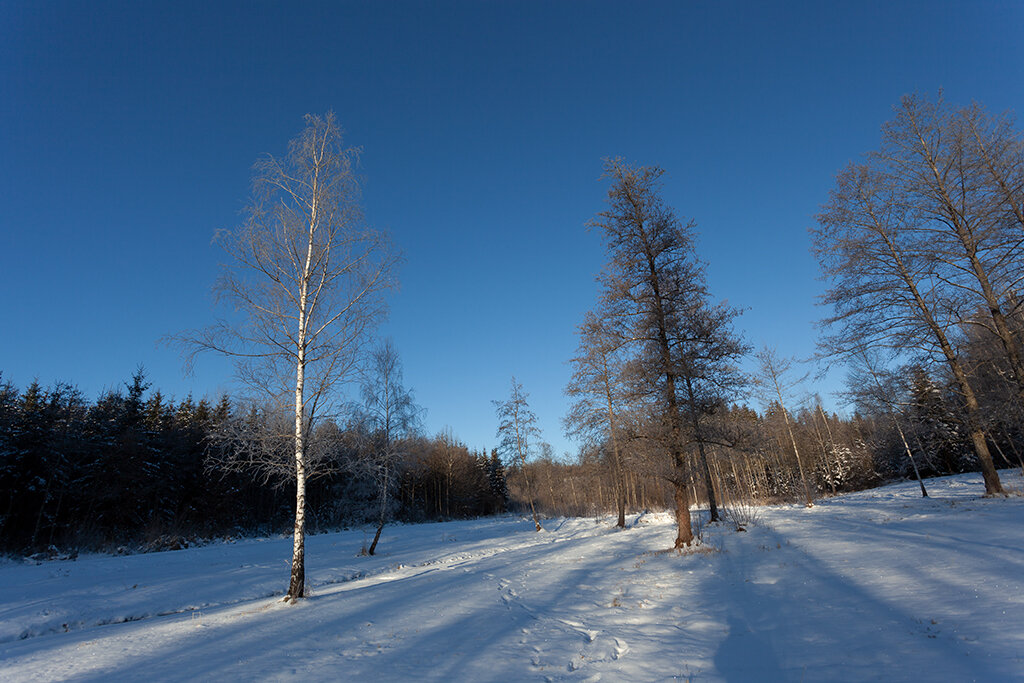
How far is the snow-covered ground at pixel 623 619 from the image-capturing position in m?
5.20

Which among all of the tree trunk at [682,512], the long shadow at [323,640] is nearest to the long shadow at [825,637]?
the long shadow at [323,640]

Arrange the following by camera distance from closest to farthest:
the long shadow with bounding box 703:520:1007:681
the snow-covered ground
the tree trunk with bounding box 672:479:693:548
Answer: the long shadow with bounding box 703:520:1007:681 → the snow-covered ground → the tree trunk with bounding box 672:479:693:548

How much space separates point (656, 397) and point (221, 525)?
38.0 m

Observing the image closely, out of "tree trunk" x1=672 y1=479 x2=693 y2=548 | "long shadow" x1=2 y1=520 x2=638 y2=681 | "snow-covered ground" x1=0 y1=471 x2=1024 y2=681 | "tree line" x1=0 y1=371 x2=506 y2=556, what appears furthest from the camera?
"tree line" x1=0 y1=371 x2=506 y2=556

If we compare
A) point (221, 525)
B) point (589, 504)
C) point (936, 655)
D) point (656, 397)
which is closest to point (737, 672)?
point (936, 655)

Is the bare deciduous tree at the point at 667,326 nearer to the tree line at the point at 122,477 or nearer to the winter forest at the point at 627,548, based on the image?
the winter forest at the point at 627,548

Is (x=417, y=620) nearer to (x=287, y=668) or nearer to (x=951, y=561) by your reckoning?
(x=287, y=668)

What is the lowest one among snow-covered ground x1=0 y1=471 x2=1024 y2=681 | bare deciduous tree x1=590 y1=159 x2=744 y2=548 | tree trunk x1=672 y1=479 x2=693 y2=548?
snow-covered ground x1=0 y1=471 x2=1024 y2=681

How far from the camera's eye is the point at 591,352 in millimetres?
14711

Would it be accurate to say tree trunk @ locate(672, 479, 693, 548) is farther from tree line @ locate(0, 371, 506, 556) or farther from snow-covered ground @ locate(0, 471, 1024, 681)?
tree line @ locate(0, 371, 506, 556)

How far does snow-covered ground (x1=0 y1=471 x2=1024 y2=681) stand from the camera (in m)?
5.20

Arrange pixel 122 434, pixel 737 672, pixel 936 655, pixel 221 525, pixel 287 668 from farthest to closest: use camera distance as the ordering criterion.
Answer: pixel 221 525, pixel 122 434, pixel 287 668, pixel 737 672, pixel 936 655

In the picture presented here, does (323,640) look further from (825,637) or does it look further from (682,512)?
(682,512)

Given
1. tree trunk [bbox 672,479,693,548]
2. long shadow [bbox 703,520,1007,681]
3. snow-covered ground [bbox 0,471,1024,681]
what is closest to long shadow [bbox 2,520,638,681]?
snow-covered ground [bbox 0,471,1024,681]
